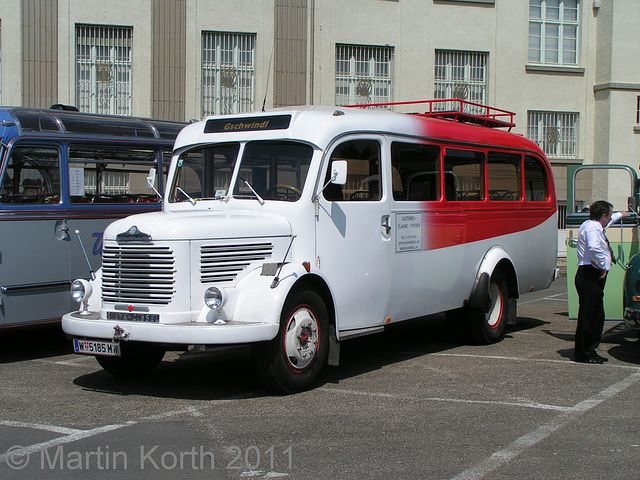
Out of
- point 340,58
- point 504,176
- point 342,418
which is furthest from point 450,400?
point 340,58

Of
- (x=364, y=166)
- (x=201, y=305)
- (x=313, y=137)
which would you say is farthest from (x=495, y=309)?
(x=201, y=305)

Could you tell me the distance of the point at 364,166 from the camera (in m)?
8.53

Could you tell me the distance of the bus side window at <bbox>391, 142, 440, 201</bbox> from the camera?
350 inches

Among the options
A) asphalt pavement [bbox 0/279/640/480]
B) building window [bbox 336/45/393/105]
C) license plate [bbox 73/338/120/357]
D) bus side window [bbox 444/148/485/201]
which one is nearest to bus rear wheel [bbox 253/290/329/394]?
asphalt pavement [bbox 0/279/640/480]

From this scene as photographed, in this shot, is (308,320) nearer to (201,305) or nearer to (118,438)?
(201,305)

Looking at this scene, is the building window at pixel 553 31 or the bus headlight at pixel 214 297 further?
the building window at pixel 553 31

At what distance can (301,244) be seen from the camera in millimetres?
7848

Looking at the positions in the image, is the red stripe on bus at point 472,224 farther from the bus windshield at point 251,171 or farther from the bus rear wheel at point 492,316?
the bus windshield at point 251,171

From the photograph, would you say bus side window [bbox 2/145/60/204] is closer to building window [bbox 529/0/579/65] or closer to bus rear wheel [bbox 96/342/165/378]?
bus rear wheel [bbox 96/342/165/378]

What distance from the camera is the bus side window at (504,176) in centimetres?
1070

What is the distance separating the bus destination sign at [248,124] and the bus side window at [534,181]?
14.7 ft

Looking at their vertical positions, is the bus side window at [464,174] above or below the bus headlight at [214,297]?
above

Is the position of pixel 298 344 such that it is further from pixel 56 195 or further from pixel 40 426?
pixel 56 195

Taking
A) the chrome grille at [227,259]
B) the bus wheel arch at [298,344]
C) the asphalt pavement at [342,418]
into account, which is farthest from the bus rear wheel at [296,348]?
the chrome grille at [227,259]
